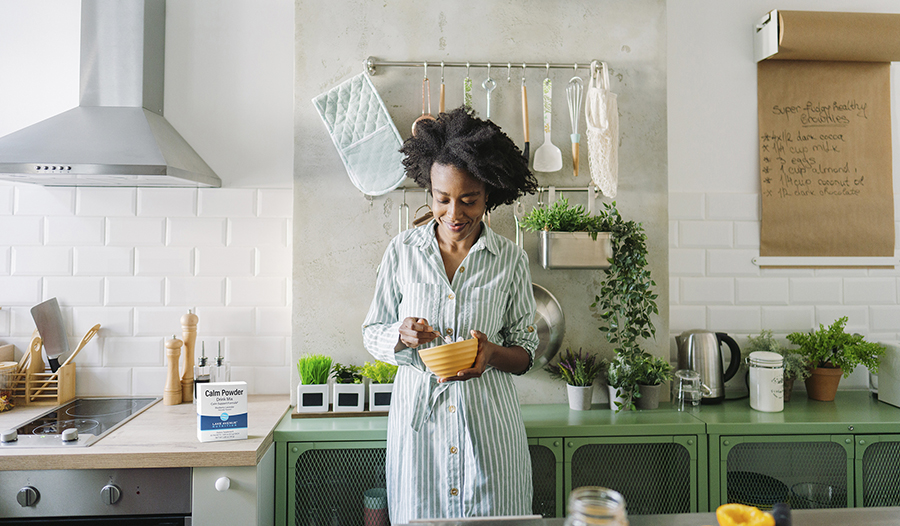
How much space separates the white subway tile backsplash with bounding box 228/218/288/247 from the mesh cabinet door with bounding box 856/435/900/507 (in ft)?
7.28

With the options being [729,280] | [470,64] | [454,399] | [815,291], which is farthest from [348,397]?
[815,291]

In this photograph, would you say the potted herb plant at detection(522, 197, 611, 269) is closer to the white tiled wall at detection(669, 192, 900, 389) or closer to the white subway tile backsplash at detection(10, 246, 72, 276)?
the white tiled wall at detection(669, 192, 900, 389)

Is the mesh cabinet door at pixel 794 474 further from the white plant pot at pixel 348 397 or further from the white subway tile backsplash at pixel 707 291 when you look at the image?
the white plant pot at pixel 348 397

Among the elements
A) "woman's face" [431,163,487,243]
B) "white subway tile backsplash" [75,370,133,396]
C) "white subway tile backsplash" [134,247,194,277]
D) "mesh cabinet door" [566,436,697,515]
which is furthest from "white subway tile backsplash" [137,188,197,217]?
"mesh cabinet door" [566,436,697,515]

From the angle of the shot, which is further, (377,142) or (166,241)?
(166,241)

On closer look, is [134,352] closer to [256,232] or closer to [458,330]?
[256,232]

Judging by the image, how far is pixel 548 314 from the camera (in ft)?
7.29

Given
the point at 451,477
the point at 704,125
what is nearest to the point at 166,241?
the point at 451,477

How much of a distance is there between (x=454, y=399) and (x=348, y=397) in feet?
2.01

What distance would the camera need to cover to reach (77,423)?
193cm

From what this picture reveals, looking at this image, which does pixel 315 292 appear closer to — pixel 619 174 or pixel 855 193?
pixel 619 174

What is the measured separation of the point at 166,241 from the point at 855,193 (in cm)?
291

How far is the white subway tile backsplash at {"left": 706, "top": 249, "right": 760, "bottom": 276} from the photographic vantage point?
2.54 m

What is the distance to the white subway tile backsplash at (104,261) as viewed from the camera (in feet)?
7.64
